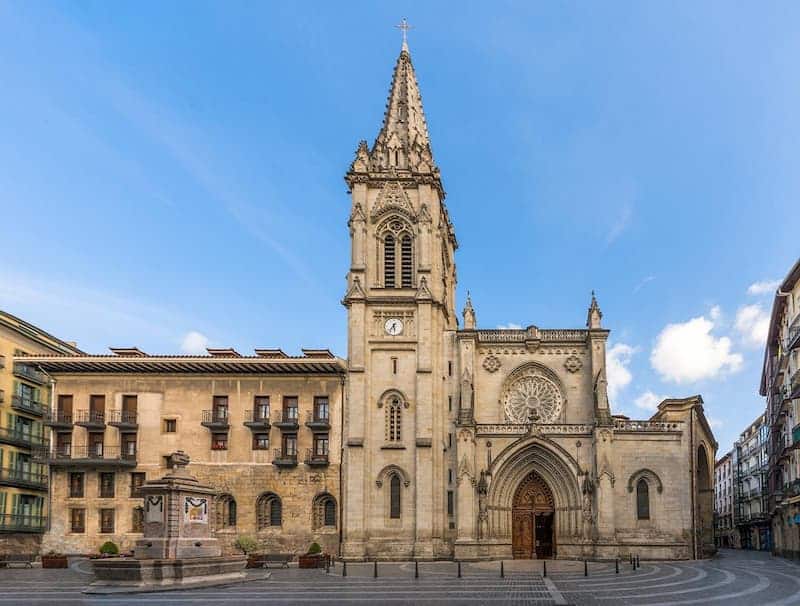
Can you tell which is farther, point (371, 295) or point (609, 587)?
point (371, 295)

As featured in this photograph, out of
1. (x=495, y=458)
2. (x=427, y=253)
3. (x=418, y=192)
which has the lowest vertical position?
(x=495, y=458)

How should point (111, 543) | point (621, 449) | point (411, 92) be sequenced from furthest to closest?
point (411, 92) → point (621, 449) → point (111, 543)

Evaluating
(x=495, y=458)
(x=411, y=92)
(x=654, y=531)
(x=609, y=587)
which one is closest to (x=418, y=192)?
(x=411, y=92)

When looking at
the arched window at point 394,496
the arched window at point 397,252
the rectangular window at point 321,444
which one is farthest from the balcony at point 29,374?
the arched window at point 394,496

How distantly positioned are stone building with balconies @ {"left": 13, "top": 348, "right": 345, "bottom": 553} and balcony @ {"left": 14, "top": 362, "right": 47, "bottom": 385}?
42cm

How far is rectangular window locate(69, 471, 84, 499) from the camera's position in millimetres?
51344

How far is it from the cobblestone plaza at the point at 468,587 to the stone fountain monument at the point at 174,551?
1.33 meters

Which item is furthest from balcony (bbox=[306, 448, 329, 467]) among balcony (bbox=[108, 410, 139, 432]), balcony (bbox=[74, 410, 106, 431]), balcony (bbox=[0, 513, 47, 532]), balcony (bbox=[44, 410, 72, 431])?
balcony (bbox=[0, 513, 47, 532])

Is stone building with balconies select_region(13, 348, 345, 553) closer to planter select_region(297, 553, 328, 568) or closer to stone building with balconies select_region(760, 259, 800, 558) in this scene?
planter select_region(297, 553, 328, 568)

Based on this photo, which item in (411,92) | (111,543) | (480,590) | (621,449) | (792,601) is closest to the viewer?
(792,601)

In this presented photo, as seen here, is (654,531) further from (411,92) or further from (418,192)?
(411,92)

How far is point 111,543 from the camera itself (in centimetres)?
4766

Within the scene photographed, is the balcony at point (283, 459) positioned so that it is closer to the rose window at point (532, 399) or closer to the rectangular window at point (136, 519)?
the rectangular window at point (136, 519)

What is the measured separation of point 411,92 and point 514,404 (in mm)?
22563
